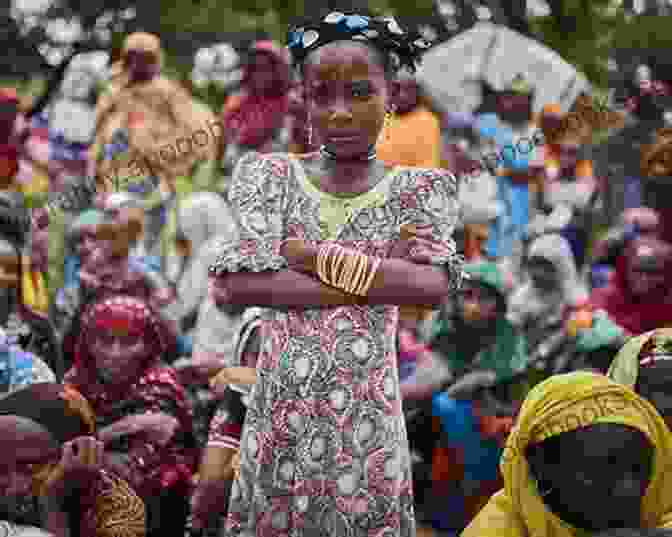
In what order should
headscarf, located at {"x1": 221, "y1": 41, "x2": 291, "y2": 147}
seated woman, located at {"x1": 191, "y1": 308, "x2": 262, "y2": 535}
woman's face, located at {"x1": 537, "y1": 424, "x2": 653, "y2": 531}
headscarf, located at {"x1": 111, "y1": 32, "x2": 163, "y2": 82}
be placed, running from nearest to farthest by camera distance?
1. woman's face, located at {"x1": 537, "y1": 424, "x2": 653, "y2": 531}
2. seated woman, located at {"x1": 191, "y1": 308, "x2": 262, "y2": 535}
3. headscarf, located at {"x1": 221, "y1": 41, "x2": 291, "y2": 147}
4. headscarf, located at {"x1": 111, "y1": 32, "x2": 163, "y2": 82}

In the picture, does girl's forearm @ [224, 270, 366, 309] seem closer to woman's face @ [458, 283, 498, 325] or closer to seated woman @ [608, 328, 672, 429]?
seated woman @ [608, 328, 672, 429]

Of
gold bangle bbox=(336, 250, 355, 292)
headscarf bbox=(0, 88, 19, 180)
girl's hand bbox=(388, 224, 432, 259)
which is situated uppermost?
headscarf bbox=(0, 88, 19, 180)

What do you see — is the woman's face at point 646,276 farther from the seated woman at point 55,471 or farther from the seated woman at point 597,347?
the seated woman at point 55,471

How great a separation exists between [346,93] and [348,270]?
46cm

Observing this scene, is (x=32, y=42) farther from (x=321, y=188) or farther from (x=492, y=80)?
(x=321, y=188)

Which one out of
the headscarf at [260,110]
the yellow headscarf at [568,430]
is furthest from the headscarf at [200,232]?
the yellow headscarf at [568,430]

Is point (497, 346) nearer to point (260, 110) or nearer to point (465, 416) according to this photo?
point (465, 416)

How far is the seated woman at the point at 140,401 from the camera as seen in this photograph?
18.3 feet

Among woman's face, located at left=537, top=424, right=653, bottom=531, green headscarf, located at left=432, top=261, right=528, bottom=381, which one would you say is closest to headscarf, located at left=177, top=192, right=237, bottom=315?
green headscarf, located at left=432, top=261, right=528, bottom=381

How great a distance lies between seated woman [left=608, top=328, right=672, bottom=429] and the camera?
14.8 ft

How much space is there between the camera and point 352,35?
3902 millimetres

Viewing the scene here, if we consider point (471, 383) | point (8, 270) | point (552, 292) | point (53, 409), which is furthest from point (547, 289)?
point (53, 409)

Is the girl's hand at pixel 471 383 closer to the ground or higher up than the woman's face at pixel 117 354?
closer to the ground

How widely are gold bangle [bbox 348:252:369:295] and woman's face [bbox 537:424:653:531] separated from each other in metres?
0.64
